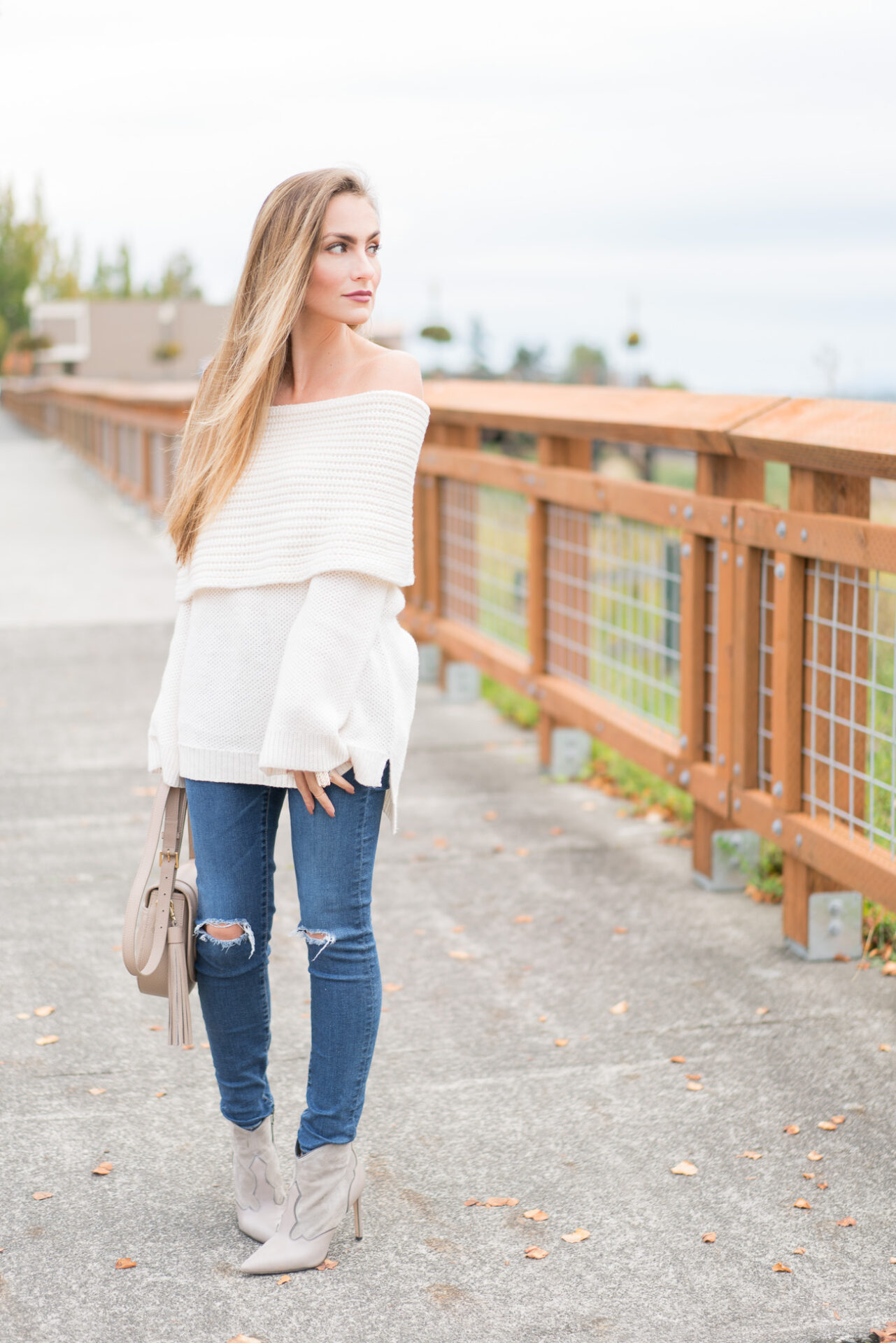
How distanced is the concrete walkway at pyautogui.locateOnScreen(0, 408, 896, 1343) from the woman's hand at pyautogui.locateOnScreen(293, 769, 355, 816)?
2.71ft

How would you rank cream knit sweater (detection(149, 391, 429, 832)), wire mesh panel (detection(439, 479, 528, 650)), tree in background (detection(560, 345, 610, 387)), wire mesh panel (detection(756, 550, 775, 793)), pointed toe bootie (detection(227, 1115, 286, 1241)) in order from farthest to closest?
tree in background (detection(560, 345, 610, 387)) < wire mesh panel (detection(439, 479, 528, 650)) < wire mesh panel (detection(756, 550, 775, 793)) < pointed toe bootie (detection(227, 1115, 286, 1241)) < cream knit sweater (detection(149, 391, 429, 832))

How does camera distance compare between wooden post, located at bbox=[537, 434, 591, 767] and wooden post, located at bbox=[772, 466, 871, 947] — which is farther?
wooden post, located at bbox=[537, 434, 591, 767]

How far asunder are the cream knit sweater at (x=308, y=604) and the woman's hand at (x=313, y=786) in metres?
0.02

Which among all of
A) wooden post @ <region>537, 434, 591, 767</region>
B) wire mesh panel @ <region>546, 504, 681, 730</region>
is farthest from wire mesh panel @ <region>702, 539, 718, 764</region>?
wooden post @ <region>537, 434, 591, 767</region>

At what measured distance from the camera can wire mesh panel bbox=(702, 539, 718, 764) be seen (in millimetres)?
4727

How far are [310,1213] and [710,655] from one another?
2515mm

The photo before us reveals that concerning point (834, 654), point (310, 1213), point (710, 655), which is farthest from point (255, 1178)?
point (710, 655)

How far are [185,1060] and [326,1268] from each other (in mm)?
959

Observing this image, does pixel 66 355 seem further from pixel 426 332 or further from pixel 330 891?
pixel 330 891

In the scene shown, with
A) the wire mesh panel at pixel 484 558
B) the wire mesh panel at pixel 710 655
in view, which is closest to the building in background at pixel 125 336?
the wire mesh panel at pixel 484 558

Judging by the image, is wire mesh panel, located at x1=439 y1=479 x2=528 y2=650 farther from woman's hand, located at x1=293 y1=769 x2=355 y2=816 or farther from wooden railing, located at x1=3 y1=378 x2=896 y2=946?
woman's hand, located at x1=293 y1=769 x2=355 y2=816

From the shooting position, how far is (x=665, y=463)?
40656 millimetres

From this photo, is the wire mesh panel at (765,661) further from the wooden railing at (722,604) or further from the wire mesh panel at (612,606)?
the wire mesh panel at (612,606)

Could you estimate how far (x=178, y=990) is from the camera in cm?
276
